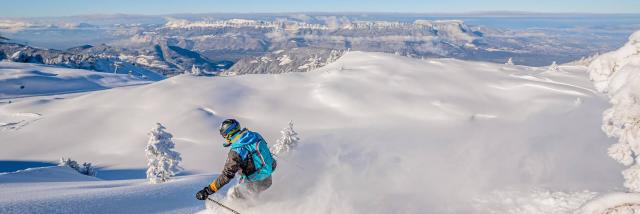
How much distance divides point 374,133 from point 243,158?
43238 millimetres

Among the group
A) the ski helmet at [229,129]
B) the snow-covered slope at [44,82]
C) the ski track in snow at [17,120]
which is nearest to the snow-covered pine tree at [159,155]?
the ski helmet at [229,129]

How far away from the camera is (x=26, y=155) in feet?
176

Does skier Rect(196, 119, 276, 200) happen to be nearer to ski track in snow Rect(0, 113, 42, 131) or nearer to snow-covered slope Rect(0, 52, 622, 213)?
snow-covered slope Rect(0, 52, 622, 213)

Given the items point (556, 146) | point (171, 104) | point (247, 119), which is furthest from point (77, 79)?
point (556, 146)

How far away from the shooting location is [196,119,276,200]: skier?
8.56 meters

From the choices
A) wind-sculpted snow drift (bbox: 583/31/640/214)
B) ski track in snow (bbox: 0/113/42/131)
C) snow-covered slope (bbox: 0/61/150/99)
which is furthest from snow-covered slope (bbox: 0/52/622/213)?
snow-covered slope (bbox: 0/61/150/99)

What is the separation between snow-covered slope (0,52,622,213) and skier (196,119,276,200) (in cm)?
113

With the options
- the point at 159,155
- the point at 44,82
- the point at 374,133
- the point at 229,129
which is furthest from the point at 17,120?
the point at 44,82

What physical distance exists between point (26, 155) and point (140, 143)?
44.4ft

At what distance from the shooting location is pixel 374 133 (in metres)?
51.1

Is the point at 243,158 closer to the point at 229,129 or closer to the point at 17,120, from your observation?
the point at 229,129

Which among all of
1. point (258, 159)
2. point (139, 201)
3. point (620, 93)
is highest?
point (620, 93)

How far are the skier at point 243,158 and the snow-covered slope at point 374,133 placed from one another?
1.13 metres

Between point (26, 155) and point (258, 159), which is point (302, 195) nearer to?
point (258, 159)
